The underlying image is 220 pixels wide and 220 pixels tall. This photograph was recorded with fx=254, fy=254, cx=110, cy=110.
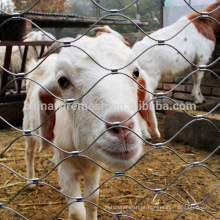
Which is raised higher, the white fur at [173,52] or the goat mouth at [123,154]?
the white fur at [173,52]

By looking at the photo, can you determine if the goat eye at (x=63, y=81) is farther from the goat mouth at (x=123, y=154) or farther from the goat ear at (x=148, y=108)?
the goat ear at (x=148, y=108)

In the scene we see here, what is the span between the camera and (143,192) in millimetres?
2775

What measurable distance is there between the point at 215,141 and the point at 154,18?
22.4 ft

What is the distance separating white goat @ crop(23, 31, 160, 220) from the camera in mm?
1379

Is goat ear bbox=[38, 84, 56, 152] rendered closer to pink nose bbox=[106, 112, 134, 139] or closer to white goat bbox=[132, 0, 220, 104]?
pink nose bbox=[106, 112, 134, 139]

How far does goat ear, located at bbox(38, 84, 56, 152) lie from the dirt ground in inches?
21.0

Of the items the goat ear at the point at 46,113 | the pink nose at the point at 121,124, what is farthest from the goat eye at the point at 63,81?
the pink nose at the point at 121,124

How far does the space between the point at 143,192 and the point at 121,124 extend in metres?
1.72

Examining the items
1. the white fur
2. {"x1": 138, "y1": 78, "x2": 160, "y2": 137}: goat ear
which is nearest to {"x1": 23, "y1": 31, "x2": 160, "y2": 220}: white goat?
{"x1": 138, "y1": 78, "x2": 160, "y2": 137}: goat ear

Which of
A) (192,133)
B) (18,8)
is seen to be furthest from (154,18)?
(192,133)

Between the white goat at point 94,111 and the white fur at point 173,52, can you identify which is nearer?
the white goat at point 94,111

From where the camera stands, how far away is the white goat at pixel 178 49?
4837mm

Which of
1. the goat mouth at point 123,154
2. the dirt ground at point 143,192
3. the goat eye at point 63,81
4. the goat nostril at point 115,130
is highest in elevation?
the goat eye at point 63,81

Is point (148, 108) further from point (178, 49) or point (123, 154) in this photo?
point (178, 49)
